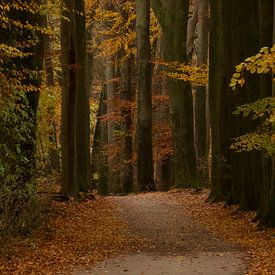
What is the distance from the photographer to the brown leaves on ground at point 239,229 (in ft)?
29.0

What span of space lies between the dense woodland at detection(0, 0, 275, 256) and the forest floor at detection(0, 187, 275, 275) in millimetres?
583

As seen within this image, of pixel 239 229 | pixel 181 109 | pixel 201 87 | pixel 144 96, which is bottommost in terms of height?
pixel 239 229

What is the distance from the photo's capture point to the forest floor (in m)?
8.59

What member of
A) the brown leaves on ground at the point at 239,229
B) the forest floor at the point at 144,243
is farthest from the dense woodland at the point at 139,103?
the forest floor at the point at 144,243

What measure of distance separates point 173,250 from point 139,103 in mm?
14241


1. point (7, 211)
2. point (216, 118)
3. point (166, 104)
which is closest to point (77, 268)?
point (7, 211)

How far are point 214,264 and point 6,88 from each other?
498cm

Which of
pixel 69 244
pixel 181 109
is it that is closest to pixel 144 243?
pixel 69 244

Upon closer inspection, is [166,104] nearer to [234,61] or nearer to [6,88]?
[234,61]

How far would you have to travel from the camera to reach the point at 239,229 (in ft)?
41.0

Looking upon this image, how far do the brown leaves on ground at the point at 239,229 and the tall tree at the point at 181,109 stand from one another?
77.6 inches

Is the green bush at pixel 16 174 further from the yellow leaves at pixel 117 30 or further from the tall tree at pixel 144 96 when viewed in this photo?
the yellow leaves at pixel 117 30

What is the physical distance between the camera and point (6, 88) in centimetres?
1008

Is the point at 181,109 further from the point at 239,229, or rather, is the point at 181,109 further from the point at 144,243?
the point at 144,243
